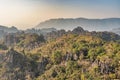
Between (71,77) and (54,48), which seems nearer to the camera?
(71,77)

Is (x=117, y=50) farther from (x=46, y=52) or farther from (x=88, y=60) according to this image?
(x=46, y=52)

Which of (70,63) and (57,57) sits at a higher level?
(57,57)

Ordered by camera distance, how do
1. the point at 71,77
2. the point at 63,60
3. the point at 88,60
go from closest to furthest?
1. the point at 71,77
2. the point at 88,60
3. the point at 63,60

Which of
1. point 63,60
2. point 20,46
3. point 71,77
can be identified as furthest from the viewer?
point 20,46

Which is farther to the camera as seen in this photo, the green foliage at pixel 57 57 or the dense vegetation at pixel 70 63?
the green foliage at pixel 57 57

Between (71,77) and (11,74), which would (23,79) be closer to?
(11,74)

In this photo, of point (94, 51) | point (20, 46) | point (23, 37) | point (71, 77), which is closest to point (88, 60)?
point (94, 51)

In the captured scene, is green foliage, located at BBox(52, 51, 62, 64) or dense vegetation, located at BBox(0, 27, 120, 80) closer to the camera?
dense vegetation, located at BBox(0, 27, 120, 80)

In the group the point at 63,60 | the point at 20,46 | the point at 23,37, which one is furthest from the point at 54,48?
the point at 23,37

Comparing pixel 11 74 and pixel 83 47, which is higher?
pixel 83 47

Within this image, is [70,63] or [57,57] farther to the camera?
[57,57]
